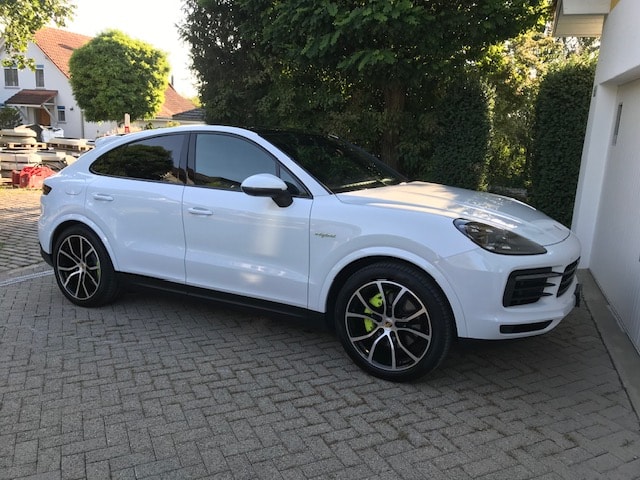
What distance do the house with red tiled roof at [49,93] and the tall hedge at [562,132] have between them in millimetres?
34898

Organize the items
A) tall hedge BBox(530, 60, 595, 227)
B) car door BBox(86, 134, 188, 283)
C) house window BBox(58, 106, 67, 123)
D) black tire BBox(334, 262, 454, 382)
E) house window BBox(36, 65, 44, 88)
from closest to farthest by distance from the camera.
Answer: black tire BBox(334, 262, 454, 382) < car door BBox(86, 134, 188, 283) < tall hedge BBox(530, 60, 595, 227) < house window BBox(36, 65, 44, 88) < house window BBox(58, 106, 67, 123)

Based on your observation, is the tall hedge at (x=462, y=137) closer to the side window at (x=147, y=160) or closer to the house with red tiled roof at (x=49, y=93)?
the side window at (x=147, y=160)

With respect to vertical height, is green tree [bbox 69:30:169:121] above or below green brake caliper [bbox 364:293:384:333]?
above

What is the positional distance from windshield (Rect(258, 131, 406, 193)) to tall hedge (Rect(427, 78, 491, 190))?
4723 mm

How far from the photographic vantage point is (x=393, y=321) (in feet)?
11.7

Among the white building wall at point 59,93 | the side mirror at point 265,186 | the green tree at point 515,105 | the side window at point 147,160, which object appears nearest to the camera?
the side mirror at point 265,186

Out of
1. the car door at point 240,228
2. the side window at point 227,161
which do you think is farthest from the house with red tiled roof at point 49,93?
the car door at point 240,228

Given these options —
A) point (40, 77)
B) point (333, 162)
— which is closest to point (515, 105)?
point (333, 162)

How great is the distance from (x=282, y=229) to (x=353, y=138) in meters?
6.04

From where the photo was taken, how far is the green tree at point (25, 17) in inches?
583

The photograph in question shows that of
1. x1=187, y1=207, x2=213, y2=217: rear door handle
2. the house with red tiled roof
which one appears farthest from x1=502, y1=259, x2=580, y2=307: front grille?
A: the house with red tiled roof

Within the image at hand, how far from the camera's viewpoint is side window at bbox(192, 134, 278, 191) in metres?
4.19

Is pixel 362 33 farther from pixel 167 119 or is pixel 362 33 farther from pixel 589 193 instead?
pixel 167 119

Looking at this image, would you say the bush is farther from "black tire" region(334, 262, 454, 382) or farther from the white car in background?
"black tire" region(334, 262, 454, 382)
